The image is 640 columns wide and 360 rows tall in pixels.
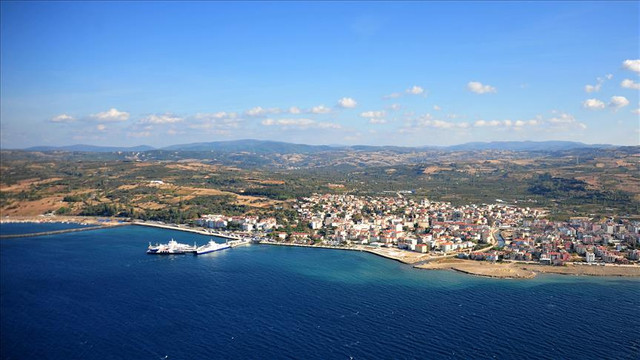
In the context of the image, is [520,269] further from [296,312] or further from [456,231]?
[296,312]

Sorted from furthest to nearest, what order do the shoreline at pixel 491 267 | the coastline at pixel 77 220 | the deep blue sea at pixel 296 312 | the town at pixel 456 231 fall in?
the coastline at pixel 77 220, the town at pixel 456 231, the shoreline at pixel 491 267, the deep blue sea at pixel 296 312

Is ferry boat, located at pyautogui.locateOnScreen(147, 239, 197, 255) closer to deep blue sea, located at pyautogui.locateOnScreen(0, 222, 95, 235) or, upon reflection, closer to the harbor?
the harbor

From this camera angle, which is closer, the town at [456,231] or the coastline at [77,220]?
the town at [456,231]

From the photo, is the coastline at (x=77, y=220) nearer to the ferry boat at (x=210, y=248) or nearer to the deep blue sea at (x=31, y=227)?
the deep blue sea at (x=31, y=227)

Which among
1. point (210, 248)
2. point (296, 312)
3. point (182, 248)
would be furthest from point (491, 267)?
point (182, 248)

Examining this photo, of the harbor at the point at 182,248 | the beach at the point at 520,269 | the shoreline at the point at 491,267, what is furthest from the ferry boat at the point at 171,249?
the beach at the point at 520,269

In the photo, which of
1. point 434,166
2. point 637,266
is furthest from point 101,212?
point 434,166

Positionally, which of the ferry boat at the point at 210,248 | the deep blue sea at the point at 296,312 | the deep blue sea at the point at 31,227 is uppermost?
the deep blue sea at the point at 31,227

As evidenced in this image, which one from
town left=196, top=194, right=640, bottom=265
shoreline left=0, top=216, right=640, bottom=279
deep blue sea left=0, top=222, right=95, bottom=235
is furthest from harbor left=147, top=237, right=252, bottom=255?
deep blue sea left=0, top=222, right=95, bottom=235
